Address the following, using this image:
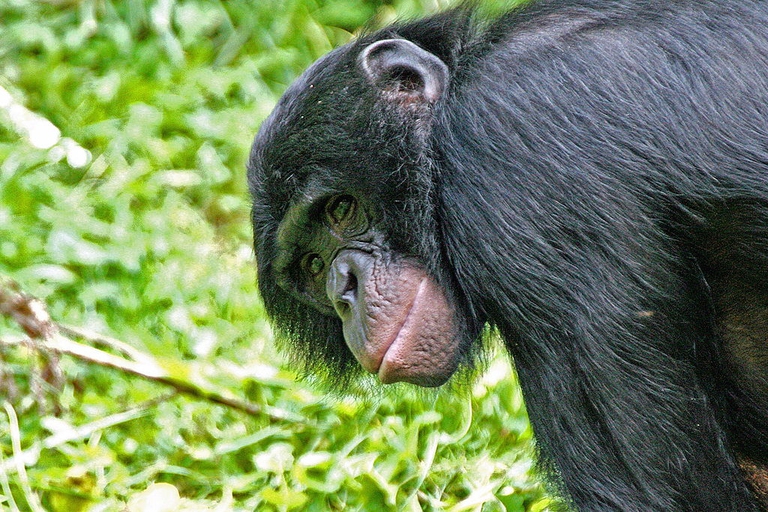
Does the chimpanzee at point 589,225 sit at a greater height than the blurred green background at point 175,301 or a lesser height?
greater

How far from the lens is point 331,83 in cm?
462

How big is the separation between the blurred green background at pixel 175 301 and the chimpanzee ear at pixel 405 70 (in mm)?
1041

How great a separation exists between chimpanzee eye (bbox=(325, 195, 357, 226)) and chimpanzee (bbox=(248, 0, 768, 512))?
64 mm

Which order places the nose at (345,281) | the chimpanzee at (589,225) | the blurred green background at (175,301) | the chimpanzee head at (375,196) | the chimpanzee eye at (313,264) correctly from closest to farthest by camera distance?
the chimpanzee at (589,225)
the chimpanzee head at (375,196)
the nose at (345,281)
the chimpanzee eye at (313,264)
the blurred green background at (175,301)

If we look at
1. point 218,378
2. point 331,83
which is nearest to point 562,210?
point 331,83

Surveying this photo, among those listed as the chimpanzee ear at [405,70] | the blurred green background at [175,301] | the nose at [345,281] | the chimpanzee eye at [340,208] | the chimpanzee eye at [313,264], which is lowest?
the blurred green background at [175,301]

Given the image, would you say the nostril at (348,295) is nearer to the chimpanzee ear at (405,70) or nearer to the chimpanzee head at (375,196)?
the chimpanzee head at (375,196)

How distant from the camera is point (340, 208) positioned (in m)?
4.63

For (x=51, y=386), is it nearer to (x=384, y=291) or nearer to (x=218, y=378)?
(x=218, y=378)

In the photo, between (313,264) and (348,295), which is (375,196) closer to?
(348,295)

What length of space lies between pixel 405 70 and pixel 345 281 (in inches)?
35.2

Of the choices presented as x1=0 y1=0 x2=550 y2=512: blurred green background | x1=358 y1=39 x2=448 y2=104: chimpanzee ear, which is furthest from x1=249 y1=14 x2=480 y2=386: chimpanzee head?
x1=0 y1=0 x2=550 y2=512: blurred green background

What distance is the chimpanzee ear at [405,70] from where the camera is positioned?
4.48 metres

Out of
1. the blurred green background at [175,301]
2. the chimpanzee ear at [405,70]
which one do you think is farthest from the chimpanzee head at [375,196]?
the blurred green background at [175,301]
